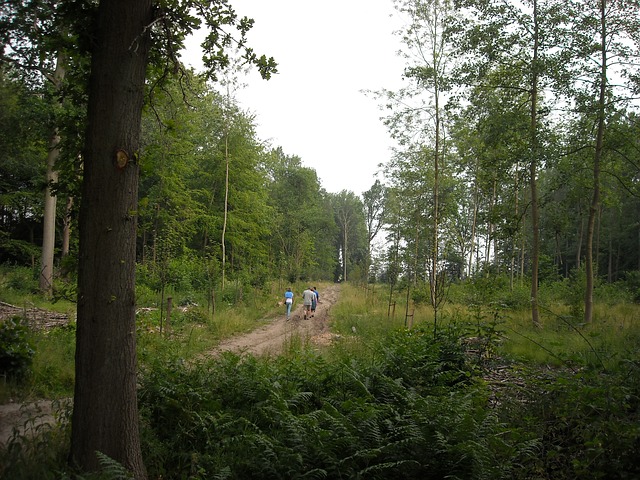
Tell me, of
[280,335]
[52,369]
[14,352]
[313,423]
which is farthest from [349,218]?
[313,423]

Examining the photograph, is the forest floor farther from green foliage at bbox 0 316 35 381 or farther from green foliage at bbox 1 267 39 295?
green foliage at bbox 1 267 39 295

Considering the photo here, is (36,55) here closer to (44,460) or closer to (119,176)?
(119,176)

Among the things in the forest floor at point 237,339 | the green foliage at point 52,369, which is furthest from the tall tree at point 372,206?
the green foliage at point 52,369

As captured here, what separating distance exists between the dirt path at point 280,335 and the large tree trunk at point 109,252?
5.59m

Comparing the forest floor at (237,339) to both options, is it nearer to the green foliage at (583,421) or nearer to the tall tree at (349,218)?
the green foliage at (583,421)

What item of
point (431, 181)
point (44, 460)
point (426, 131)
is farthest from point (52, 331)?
point (431, 181)

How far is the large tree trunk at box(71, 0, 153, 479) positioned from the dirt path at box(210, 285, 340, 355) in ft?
18.4

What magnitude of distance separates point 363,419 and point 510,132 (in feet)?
38.8

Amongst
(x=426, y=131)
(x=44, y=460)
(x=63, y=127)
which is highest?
(x=426, y=131)

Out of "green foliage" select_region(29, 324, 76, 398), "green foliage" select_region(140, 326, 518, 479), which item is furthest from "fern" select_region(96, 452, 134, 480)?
"green foliage" select_region(29, 324, 76, 398)

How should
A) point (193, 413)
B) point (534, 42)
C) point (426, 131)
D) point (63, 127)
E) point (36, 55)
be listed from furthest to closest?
point (426, 131) < point (534, 42) < point (193, 413) < point (36, 55) < point (63, 127)

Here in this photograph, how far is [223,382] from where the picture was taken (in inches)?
219

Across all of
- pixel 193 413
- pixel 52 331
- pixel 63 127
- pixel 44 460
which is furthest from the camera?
pixel 52 331

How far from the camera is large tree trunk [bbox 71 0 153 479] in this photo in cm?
333
